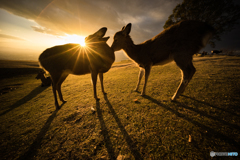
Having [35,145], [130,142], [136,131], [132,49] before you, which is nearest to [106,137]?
[130,142]

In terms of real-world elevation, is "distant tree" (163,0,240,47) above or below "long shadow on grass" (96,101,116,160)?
above

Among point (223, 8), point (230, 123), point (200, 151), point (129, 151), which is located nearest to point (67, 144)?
point (129, 151)

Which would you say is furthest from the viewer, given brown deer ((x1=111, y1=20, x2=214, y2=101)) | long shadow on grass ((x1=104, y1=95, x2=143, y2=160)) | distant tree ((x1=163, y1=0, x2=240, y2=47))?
distant tree ((x1=163, y1=0, x2=240, y2=47))

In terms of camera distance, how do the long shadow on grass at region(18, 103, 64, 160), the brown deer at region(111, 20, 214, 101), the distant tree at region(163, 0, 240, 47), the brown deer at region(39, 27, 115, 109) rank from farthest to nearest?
the distant tree at region(163, 0, 240, 47) → the brown deer at region(39, 27, 115, 109) → the brown deer at region(111, 20, 214, 101) → the long shadow on grass at region(18, 103, 64, 160)

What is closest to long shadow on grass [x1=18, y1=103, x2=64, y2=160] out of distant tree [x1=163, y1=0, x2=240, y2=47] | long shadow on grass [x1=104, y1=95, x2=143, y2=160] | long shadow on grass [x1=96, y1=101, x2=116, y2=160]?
long shadow on grass [x1=96, y1=101, x2=116, y2=160]

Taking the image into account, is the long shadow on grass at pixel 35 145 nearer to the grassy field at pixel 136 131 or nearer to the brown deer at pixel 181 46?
the grassy field at pixel 136 131

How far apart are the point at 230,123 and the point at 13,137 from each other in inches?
197

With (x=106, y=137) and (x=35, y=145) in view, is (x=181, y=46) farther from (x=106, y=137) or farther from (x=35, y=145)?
(x=35, y=145)

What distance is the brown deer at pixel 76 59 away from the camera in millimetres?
2850

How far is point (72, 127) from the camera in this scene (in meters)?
2.03

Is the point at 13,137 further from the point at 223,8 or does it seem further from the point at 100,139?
the point at 223,8

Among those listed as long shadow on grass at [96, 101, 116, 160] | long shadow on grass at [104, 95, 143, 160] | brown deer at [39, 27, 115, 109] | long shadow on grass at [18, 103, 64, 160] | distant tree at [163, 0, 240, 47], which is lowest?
long shadow on grass at [18, 103, 64, 160]

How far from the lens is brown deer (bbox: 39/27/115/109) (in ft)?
9.35

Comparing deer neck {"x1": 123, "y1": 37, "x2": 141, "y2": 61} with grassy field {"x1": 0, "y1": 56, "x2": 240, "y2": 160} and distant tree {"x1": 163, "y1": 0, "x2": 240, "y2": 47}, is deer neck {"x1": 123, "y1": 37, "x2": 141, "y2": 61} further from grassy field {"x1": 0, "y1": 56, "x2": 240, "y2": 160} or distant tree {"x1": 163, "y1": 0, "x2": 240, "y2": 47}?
distant tree {"x1": 163, "y1": 0, "x2": 240, "y2": 47}
